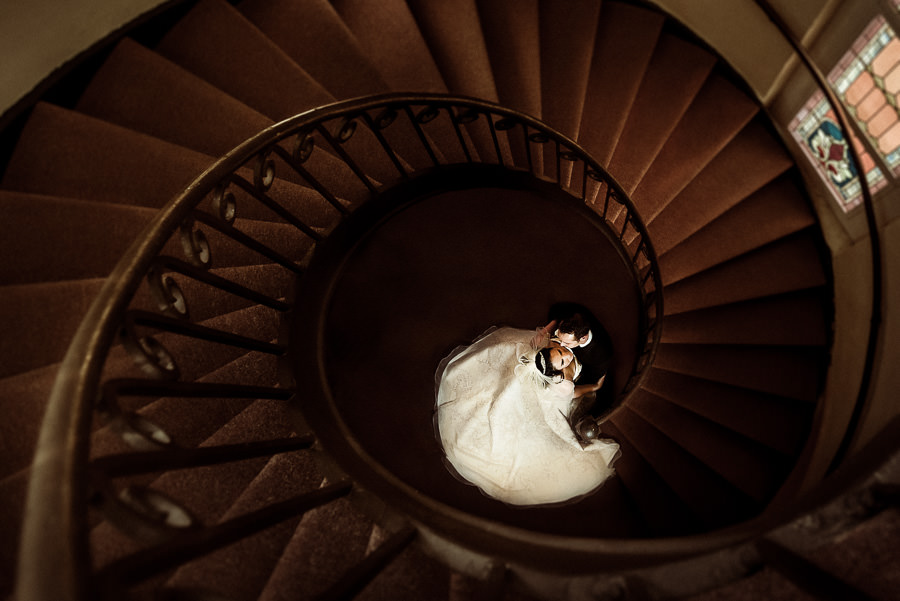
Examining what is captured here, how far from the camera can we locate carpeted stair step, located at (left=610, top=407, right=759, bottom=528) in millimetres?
3795

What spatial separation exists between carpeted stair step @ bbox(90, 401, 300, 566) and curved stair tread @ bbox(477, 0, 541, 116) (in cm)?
279

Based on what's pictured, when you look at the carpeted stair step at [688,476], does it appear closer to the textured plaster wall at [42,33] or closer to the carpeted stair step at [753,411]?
the carpeted stair step at [753,411]

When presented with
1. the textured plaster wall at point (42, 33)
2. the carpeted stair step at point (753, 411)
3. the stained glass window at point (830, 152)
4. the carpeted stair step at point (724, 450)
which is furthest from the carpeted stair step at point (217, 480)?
the stained glass window at point (830, 152)

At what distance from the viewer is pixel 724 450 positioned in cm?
393

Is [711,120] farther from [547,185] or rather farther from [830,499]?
[830,499]

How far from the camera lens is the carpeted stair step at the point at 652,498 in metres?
3.73

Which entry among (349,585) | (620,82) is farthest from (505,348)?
(620,82)

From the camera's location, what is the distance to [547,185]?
13.1 feet

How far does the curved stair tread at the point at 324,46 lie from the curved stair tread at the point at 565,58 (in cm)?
139

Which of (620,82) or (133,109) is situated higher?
(620,82)

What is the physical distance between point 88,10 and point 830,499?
437 cm

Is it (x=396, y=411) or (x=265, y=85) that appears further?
(x=396, y=411)

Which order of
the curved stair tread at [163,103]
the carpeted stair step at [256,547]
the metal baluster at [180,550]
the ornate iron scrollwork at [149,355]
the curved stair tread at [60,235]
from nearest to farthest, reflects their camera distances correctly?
the metal baluster at [180,550]
the ornate iron scrollwork at [149,355]
the carpeted stair step at [256,547]
the curved stair tread at [60,235]
the curved stair tread at [163,103]

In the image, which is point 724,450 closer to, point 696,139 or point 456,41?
point 696,139
